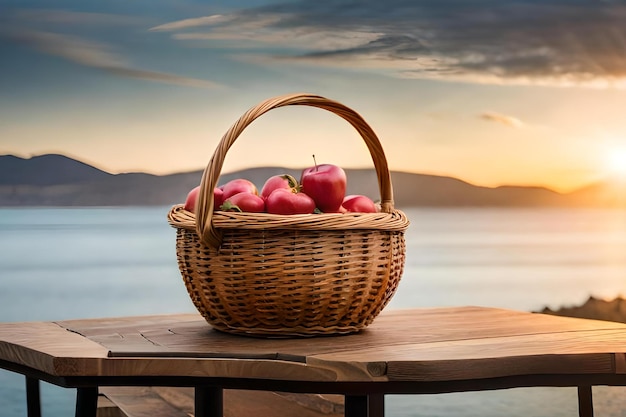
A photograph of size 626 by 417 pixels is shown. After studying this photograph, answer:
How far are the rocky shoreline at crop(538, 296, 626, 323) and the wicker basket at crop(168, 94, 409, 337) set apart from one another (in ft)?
8.95

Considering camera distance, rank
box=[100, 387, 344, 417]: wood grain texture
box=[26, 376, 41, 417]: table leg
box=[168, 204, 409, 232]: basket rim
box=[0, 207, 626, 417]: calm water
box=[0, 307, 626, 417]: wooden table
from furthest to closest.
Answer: box=[0, 207, 626, 417]: calm water → box=[100, 387, 344, 417]: wood grain texture → box=[26, 376, 41, 417]: table leg → box=[168, 204, 409, 232]: basket rim → box=[0, 307, 626, 417]: wooden table

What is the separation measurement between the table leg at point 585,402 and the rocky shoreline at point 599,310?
2.31 meters

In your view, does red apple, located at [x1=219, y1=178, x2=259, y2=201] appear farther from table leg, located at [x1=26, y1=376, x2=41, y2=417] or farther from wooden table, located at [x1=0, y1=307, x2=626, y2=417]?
table leg, located at [x1=26, y1=376, x2=41, y2=417]

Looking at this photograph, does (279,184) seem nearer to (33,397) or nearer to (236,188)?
(236,188)

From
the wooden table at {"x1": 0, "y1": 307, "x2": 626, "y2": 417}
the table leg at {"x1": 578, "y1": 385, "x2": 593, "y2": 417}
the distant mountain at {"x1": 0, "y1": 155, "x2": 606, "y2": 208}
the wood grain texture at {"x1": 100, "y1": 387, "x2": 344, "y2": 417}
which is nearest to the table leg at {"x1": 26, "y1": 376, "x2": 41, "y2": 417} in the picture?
the wooden table at {"x1": 0, "y1": 307, "x2": 626, "y2": 417}

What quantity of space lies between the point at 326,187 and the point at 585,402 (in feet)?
2.25

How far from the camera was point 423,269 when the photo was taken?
152 inches

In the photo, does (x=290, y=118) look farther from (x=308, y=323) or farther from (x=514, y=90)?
(x=308, y=323)

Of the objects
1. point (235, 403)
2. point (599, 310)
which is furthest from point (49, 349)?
point (599, 310)

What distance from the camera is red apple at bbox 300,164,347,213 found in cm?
137

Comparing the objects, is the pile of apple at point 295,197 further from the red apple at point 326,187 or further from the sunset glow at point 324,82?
the sunset glow at point 324,82

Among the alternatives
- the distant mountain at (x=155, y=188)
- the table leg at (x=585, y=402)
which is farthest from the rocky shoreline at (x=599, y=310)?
the table leg at (x=585, y=402)

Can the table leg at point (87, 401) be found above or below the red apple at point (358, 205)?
below

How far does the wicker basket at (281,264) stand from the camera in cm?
130
